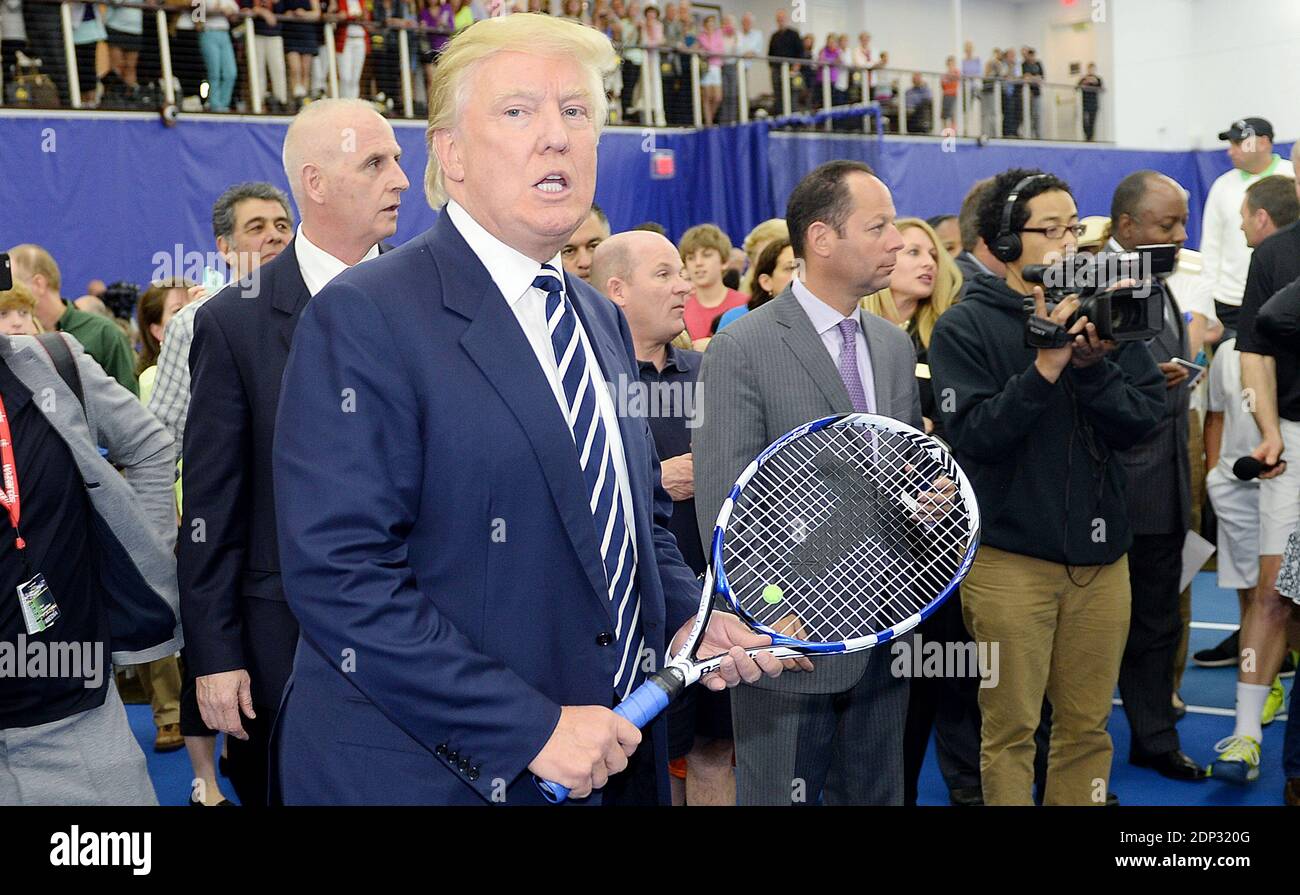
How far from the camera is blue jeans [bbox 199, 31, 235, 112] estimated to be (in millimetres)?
11961

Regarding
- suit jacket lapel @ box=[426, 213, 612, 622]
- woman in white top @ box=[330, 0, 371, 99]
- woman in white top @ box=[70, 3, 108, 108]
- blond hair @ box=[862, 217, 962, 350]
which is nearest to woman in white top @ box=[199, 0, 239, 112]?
woman in white top @ box=[70, 3, 108, 108]

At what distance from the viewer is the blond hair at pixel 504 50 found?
1.70 m

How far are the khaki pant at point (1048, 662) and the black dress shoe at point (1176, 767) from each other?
104cm

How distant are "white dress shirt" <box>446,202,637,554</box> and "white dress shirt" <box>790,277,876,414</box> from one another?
1426 millimetres

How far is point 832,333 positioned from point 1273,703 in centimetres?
298

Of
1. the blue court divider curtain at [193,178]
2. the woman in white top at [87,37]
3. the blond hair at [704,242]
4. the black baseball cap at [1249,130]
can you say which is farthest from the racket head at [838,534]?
the woman in white top at [87,37]

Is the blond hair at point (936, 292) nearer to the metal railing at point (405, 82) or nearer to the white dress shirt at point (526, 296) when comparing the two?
the white dress shirt at point (526, 296)

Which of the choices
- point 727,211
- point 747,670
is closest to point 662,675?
point 747,670

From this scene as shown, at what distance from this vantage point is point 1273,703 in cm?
500

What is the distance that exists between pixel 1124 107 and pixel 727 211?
1218 cm

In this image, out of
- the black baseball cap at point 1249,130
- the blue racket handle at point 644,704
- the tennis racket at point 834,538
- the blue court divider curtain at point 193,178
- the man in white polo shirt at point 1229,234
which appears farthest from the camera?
the blue court divider curtain at point 193,178

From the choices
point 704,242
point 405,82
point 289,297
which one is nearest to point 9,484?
point 289,297

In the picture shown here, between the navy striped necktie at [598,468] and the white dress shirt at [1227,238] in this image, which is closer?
the navy striped necktie at [598,468]

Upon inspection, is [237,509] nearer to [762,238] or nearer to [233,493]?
[233,493]
